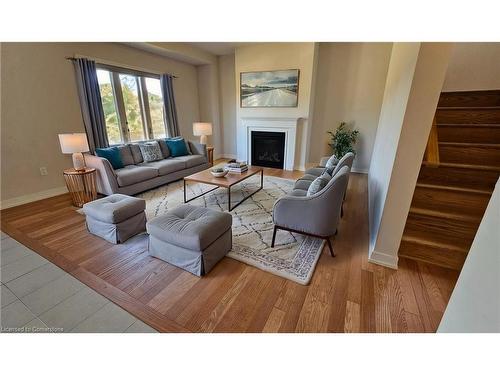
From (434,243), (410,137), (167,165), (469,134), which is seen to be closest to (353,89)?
(469,134)

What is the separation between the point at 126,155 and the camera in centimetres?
365

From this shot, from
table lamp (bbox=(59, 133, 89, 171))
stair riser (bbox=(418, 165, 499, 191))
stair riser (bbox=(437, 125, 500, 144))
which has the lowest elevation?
stair riser (bbox=(418, 165, 499, 191))

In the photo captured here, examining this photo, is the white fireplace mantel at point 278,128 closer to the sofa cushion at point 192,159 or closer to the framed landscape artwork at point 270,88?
the framed landscape artwork at point 270,88

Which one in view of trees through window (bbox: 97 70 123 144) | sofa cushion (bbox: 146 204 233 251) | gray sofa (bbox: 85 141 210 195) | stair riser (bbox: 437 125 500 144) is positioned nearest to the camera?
sofa cushion (bbox: 146 204 233 251)

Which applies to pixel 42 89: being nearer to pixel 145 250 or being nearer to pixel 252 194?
pixel 145 250

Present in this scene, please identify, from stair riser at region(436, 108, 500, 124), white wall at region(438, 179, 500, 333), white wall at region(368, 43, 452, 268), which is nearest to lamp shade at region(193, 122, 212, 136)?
white wall at region(368, 43, 452, 268)

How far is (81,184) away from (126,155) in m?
0.88

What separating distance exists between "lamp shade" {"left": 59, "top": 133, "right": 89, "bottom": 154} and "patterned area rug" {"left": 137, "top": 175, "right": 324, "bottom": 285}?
1066 mm

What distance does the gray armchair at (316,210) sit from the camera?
1.77m

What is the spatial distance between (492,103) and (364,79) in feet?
7.25

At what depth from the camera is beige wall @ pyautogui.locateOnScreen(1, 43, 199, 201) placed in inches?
110

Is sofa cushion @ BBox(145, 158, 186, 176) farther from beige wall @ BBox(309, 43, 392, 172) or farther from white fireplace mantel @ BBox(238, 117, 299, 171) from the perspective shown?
beige wall @ BBox(309, 43, 392, 172)

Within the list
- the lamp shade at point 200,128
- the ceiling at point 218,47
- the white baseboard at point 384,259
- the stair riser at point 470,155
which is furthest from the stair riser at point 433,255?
the ceiling at point 218,47
